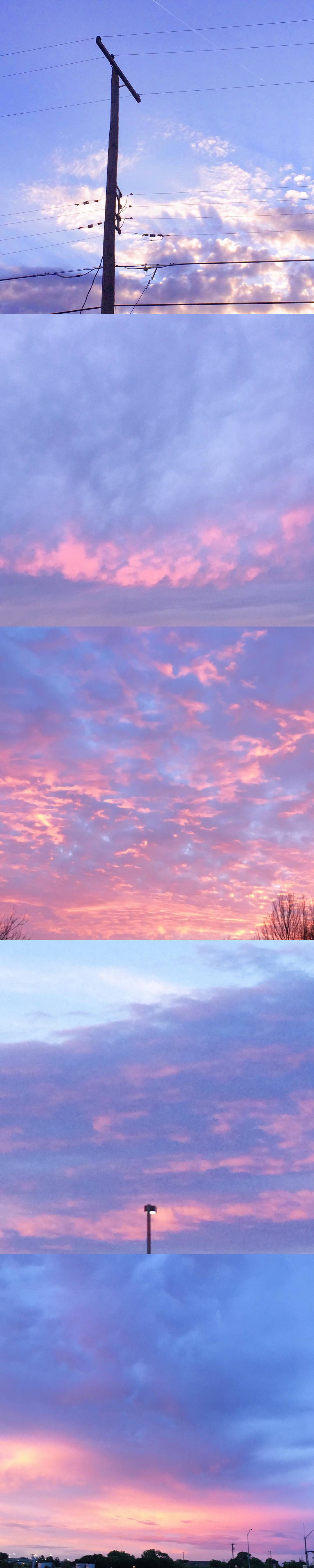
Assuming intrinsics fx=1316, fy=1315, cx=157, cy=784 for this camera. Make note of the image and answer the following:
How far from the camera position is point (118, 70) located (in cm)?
1166

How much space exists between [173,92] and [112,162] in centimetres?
90

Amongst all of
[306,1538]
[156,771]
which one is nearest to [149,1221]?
[306,1538]

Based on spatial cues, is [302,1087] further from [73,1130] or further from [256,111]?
[256,111]

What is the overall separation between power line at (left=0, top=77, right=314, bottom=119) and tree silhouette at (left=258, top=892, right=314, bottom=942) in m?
7.49

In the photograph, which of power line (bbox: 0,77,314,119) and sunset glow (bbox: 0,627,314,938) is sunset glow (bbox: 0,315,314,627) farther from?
power line (bbox: 0,77,314,119)

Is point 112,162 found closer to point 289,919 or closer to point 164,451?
point 164,451

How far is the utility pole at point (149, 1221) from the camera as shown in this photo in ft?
29.7

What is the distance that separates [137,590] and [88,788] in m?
2.39

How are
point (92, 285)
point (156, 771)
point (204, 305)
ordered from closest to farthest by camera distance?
point (156, 771) → point (92, 285) → point (204, 305)

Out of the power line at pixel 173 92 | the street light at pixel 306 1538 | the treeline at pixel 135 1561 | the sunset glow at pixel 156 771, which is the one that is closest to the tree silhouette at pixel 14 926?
the sunset glow at pixel 156 771

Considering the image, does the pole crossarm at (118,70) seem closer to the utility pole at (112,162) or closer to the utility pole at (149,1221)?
the utility pole at (112,162)

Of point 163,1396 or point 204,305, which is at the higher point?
point 204,305

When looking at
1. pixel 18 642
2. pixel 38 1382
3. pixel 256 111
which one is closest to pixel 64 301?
pixel 256 111

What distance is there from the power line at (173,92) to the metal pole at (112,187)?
21cm
